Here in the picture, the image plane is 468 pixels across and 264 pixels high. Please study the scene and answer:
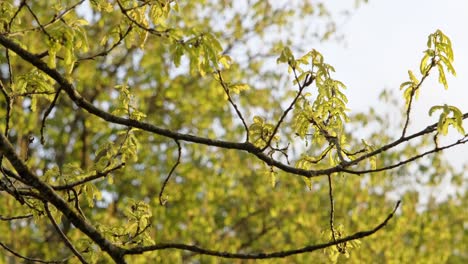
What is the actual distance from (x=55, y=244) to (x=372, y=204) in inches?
250

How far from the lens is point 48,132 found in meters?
13.0

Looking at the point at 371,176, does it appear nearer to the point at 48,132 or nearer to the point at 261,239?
the point at 261,239

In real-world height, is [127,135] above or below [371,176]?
below

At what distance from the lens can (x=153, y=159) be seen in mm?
13336

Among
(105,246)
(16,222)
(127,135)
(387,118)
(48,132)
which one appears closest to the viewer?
(105,246)

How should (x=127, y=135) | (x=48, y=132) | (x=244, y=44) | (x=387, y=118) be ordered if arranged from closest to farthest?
(x=127, y=135), (x=48, y=132), (x=244, y=44), (x=387, y=118)

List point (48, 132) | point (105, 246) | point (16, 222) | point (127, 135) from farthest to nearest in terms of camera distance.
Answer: point (48, 132) → point (16, 222) → point (127, 135) → point (105, 246)

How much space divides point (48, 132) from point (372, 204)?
6.60 meters

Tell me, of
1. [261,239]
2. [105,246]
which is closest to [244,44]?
[261,239]

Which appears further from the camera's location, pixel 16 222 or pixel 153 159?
pixel 153 159

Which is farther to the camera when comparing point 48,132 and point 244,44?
point 244,44

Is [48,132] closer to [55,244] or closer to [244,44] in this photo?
[55,244]

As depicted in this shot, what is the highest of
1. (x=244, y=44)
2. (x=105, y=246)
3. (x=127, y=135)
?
(x=244, y=44)

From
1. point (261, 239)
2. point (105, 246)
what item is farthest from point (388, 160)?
point (105, 246)
